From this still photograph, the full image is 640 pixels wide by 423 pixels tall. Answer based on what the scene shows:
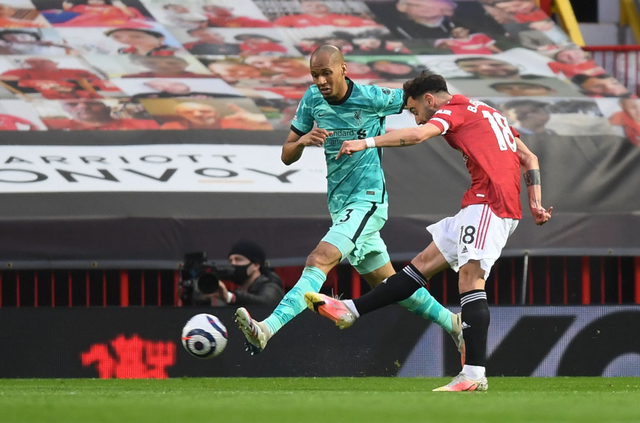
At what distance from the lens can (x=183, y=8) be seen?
512 inches

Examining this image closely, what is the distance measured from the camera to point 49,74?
11758mm

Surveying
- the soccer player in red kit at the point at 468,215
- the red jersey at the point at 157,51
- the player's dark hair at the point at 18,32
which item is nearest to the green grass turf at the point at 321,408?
the soccer player in red kit at the point at 468,215

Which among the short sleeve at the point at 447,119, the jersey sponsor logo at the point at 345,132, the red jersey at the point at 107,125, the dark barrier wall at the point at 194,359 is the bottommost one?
the dark barrier wall at the point at 194,359

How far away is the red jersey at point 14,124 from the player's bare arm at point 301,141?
4.29 meters

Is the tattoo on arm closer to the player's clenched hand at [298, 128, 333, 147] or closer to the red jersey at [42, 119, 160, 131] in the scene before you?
the player's clenched hand at [298, 128, 333, 147]

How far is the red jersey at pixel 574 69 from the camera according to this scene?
1225 centimetres

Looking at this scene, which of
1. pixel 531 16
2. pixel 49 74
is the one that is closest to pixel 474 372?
pixel 49 74

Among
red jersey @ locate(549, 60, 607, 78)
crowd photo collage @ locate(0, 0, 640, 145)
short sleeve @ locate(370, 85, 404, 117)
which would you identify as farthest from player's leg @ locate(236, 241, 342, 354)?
red jersey @ locate(549, 60, 607, 78)

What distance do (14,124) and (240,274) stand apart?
301 centimetres

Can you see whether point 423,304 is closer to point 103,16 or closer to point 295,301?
point 295,301

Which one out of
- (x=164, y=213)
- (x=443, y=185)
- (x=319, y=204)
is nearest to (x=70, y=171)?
(x=164, y=213)

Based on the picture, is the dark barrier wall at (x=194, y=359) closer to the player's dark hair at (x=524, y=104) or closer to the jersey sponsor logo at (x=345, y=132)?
the jersey sponsor logo at (x=345, y=132)

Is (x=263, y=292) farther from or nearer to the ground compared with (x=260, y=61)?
nearer to the ground

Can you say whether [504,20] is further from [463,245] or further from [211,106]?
[463,245]
